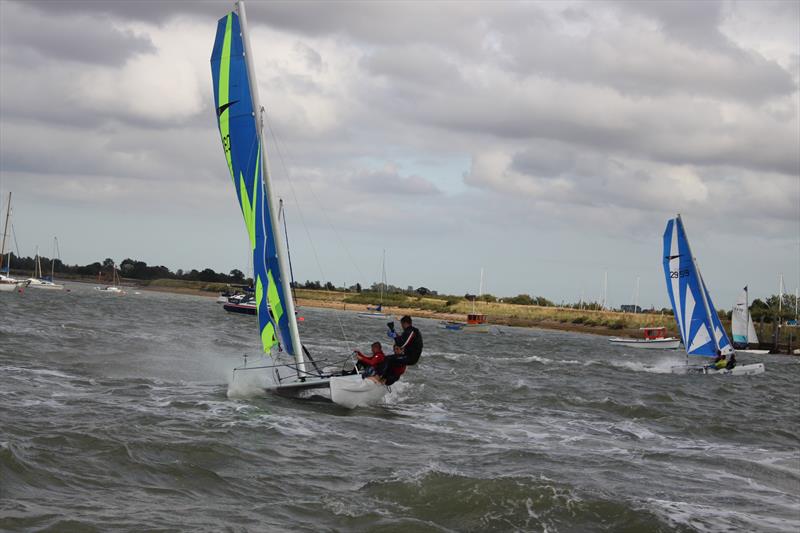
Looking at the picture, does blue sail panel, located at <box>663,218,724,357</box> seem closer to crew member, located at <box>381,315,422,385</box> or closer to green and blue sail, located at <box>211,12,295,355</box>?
crew member, located at <box>381,315,422,385</box>

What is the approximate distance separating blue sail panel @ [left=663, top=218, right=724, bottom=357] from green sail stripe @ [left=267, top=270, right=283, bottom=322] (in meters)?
23.9

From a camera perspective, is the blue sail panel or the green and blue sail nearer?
the green and blue sail

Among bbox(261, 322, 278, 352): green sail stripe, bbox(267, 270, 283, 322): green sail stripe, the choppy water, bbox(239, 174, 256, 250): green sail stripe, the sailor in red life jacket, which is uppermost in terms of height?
bbox(239, 174, 256, 250): green sail stripe

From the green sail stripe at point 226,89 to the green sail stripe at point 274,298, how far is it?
7.41ft

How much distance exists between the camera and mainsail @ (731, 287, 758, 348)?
6452cm

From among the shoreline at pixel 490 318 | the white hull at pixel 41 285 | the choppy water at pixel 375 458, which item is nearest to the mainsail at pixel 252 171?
the choppy water at pixel 375 458

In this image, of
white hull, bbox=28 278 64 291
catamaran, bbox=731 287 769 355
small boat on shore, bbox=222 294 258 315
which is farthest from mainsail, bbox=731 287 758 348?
white hull, bbox=28 278 64 291

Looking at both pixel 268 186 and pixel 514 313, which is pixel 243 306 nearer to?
pixel 514 313

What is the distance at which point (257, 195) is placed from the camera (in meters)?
18.2

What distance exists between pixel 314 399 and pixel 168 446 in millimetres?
5992

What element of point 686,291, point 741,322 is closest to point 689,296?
point 686,291

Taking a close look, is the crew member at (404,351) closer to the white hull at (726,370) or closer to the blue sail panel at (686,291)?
the white hull at (726,370)

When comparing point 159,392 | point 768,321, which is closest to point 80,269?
point 768,321

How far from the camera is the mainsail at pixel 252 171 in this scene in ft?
58.7
